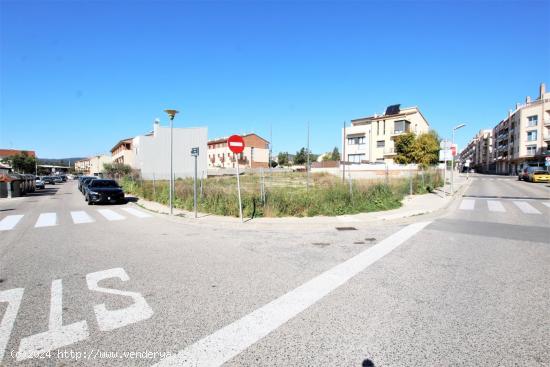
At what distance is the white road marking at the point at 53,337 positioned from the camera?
9.42ft

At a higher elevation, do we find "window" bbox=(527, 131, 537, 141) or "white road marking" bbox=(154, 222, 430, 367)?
"window" bbox=(527, 131, 537, 141)

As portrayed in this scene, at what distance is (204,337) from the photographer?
122 inches

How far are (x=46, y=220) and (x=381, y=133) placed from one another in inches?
2277

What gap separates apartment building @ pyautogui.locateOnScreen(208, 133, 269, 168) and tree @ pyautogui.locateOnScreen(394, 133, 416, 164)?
37752 mm

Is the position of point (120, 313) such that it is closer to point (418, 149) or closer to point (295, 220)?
point (295, 220)

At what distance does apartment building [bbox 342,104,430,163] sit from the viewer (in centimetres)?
5712

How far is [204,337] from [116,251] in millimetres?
4469

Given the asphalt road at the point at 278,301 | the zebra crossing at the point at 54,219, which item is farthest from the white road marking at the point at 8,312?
the zebra crossing at the point at 54,219

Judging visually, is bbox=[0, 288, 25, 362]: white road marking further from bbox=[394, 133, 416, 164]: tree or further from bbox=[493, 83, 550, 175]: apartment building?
Answer: bbox=[493, 83, 550, 175]: apartment building

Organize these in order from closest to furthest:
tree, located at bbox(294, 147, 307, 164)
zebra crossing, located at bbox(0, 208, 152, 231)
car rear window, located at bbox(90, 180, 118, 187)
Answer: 1. zebra crossing, located at bbox(0, 208, 152, 231)
2. car rear window, located at bbox(90, 180, 118, 187)
3. tree, located at bbox(294, 147, 307, 164)

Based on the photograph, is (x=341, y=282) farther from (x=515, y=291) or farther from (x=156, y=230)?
(x=156, y=230)

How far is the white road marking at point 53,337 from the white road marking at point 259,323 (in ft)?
3.66

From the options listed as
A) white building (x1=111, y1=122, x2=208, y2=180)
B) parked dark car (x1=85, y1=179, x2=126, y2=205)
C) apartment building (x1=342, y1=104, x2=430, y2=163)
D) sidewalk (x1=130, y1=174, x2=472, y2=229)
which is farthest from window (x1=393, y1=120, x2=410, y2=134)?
A: parked dark car (x1=85, y1=179, x2=126, y2=205)

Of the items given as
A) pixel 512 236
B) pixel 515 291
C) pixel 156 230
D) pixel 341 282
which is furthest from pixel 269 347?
pixel 512 236
